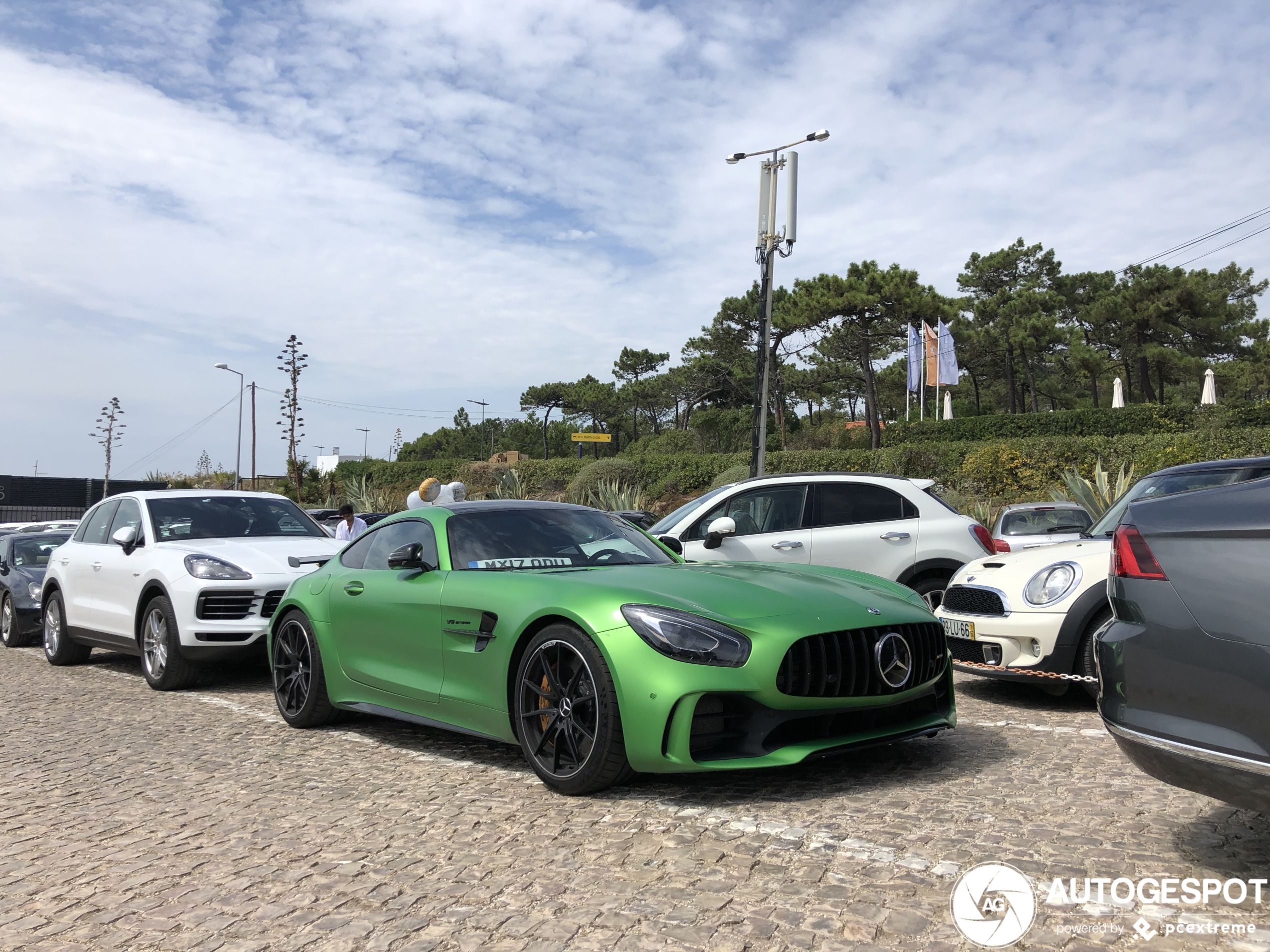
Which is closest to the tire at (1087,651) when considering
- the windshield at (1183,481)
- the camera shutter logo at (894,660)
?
the windshield at (1183,481)

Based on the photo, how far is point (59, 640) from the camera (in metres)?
10.2

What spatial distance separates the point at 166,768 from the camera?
5.50 metres

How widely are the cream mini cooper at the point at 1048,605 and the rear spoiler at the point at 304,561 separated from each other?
4804mm

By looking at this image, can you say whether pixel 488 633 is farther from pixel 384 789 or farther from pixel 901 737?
pixel 901 737

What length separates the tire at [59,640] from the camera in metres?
10.1

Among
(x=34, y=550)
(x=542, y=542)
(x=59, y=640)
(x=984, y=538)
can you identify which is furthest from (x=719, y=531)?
(x=34, y=550)

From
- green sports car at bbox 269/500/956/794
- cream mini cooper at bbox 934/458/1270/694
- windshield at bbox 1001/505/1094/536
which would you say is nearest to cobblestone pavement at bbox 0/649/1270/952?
green sports car at bbox 269/500/956/794

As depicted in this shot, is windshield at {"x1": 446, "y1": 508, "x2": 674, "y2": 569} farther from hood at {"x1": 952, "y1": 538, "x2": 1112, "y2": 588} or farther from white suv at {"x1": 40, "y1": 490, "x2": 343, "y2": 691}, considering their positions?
white suv at {"x1": 40, "y1": 490, "x2": 343, "y2": 691}

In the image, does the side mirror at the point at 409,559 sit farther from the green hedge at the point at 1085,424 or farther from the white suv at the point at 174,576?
the green hedge at the point at 1085,424

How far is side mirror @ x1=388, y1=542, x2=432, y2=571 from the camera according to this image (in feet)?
18.2

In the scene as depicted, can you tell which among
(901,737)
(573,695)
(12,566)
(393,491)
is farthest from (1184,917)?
(393,491)

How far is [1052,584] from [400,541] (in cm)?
392

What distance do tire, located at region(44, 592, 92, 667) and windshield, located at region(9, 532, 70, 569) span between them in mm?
2671

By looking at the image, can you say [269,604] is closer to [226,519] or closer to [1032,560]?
[226,519]
